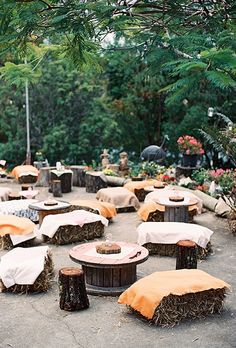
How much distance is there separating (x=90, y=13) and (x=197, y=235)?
20.6 ft

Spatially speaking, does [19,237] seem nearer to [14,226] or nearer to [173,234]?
[14,226]

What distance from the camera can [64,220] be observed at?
35.7 ft

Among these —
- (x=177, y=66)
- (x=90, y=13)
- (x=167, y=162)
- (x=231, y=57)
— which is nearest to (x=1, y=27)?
(x=90, y=13)

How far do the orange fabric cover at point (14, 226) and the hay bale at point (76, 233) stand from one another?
1.73 ft

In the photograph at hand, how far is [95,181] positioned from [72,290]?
11.0m

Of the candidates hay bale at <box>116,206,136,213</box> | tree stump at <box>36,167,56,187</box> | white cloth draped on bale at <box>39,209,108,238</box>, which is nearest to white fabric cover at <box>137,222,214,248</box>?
white cloth draped on bale at <box>39,209,108,238</box>

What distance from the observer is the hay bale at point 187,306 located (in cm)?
652

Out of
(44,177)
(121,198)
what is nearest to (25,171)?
(44,177)

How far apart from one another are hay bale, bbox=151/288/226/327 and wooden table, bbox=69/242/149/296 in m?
1.25

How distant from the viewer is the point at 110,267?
7.60 metres

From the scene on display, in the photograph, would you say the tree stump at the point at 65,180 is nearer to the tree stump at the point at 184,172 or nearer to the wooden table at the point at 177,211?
the tree stump at the point at 184,172

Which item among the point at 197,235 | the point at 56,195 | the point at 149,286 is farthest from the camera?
the point at 56,195

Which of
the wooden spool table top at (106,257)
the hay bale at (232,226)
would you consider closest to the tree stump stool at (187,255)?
the wooden spool table top at (106,257)

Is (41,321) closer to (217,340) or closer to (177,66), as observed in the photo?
(217,340)
